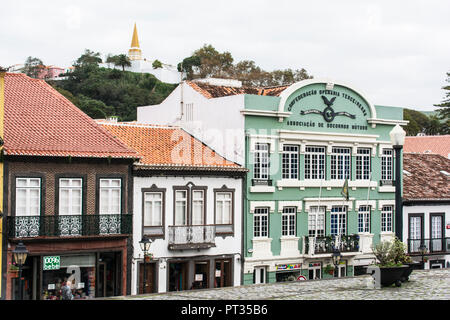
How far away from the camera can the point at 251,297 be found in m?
19.2

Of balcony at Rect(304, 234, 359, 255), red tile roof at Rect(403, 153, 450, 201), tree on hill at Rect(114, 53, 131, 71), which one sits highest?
tree on hill at Rect(114, 53, 131, 71)

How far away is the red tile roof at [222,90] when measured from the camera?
115 ft

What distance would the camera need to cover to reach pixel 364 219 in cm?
3681

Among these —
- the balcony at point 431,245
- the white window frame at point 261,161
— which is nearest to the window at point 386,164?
the balcony at point 431,245

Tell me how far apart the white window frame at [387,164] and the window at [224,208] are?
9214 millimetres

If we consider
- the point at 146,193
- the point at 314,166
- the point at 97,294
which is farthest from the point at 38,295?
the point at 314,166

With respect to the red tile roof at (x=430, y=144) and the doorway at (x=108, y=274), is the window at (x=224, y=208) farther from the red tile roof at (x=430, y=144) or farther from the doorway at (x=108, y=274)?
the red tile roof at (x=430, y=144)

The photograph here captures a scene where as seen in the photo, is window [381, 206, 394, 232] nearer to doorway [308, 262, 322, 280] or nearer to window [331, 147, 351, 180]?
window [331, 147, 351, 180]

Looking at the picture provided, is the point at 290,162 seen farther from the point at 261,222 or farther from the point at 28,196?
the point at 28,196

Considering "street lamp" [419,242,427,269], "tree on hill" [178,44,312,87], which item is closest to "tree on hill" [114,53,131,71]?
"tree on hill" [178,44,312,87]

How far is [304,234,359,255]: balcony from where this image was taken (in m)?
34.1

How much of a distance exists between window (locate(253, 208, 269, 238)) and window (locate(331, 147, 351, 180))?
169 inches

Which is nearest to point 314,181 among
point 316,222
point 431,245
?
point 316,222

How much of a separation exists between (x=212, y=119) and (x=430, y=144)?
104 ft
